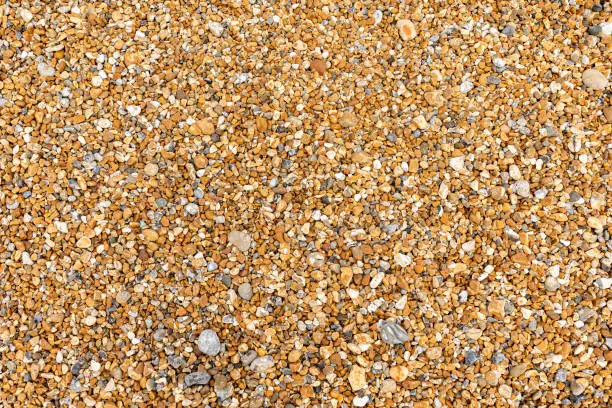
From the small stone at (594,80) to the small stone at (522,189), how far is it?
0.54 meters

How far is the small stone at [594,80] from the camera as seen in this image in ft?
7.91

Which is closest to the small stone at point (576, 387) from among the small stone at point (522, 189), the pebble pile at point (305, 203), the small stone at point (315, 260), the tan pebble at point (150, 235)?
the pebble pile at point (305, 203)

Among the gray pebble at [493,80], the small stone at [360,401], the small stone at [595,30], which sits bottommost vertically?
the small stone at [360,401]

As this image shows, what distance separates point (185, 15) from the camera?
250 centimetres

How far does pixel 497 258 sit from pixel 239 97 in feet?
3.91

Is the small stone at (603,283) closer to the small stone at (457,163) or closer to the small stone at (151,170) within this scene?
the small stone at (457,163)

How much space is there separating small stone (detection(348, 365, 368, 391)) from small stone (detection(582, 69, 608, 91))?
4.92ft

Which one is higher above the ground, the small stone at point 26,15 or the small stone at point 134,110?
the small stone at point 26,15

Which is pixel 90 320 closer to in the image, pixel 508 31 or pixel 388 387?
pixel 388 387

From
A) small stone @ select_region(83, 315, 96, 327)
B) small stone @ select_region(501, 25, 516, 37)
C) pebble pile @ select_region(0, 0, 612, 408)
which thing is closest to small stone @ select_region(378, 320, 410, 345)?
pebble pile @ select_region(0, 0, 612, 408)

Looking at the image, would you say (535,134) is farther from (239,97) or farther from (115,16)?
(115,16)

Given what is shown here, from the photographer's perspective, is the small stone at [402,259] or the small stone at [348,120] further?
the small stone at [348,120]

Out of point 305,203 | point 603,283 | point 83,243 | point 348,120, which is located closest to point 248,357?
point 305,203

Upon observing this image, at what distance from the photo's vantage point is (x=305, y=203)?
2234 mm
